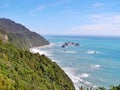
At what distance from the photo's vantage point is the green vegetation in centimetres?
3774

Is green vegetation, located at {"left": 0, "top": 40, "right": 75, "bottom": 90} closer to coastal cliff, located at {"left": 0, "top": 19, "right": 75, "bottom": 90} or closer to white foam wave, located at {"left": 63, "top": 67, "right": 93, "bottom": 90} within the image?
coastal cliff, located at {"left": 0, "top": 19, "right": 75, "bottom": 90}

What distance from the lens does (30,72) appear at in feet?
151

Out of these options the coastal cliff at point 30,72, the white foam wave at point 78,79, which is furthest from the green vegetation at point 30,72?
the white foam wave at point 78,79

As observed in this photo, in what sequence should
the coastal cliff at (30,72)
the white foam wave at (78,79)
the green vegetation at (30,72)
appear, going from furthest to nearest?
the white foam wave at (78,79)
the coastal cliff at (30,72)
the green vegetation at (30,72)

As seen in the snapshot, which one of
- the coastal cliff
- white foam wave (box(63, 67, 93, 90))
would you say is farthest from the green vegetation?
white foam wave (box(63, 67, 93, 90))

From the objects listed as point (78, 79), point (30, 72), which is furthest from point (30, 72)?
point (78, 79)

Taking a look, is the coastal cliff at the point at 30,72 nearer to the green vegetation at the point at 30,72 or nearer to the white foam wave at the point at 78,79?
the green vegetation at the point at 30,72

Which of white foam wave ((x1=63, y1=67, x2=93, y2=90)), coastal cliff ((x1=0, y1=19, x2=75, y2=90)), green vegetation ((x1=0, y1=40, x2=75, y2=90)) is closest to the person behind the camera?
green vegetation ((x1=0, y1=40, x2=75, y2=90))

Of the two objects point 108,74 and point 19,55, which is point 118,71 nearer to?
point 108,74

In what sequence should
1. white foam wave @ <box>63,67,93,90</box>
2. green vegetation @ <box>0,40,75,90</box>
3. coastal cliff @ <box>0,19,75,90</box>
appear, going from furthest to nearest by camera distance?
white foam wave @ <box>63,67,93,90</box> < coastal cliff @ <box>0,19,75,90</box> < green vegetation @ <box>0,40,75,90</box>

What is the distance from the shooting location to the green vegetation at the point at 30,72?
37.7 m

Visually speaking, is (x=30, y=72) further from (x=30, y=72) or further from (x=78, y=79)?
(x=78, y=79)

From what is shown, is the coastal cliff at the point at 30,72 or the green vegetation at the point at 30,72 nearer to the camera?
the green vegetation at the point at 30,72

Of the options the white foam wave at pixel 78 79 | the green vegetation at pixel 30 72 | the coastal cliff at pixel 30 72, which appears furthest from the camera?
the white foam wave at pixel 78 79
